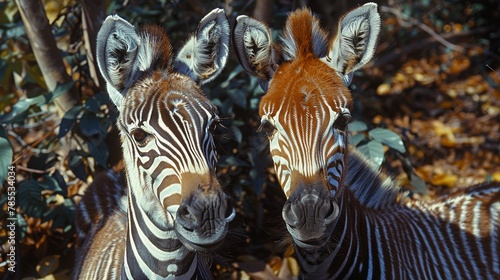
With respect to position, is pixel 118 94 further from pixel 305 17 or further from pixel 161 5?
pixel 161 5

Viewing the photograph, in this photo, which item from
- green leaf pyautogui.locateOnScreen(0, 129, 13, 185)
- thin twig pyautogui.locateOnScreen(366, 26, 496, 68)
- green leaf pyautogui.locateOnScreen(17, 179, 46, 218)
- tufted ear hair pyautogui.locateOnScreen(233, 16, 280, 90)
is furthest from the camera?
thin twig pyautogui.locateOnScreen(366, 26, 496, 68)

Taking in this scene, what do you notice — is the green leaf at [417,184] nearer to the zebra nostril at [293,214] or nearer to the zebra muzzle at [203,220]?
the zebra nostril at [293,214]

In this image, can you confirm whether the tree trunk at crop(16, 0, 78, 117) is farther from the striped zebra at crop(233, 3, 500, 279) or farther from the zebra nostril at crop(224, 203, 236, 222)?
the zebra nostril at crop(224, 203, 236, 222)

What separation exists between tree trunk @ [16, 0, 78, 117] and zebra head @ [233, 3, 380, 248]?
7.63 ft

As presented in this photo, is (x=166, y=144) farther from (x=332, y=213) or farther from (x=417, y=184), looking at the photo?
(x=417, y=184)

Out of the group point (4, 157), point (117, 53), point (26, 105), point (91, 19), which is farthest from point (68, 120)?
point (117, 53)

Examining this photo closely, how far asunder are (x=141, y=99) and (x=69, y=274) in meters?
2.65

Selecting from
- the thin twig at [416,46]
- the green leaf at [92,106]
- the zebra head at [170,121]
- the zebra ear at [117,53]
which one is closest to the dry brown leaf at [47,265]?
the green leaf at [92,106]

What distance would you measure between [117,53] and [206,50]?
0.56 meters

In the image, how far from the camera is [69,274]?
591 cm

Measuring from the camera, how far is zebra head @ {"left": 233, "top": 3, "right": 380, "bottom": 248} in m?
3.83

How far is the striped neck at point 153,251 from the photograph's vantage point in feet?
12.8

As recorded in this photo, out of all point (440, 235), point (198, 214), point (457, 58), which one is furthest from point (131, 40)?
point (457, 58)

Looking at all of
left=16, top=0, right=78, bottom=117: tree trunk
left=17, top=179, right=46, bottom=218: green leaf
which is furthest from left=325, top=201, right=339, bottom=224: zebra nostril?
left=16, top=0, right=78, bottom=117: tree trunk
